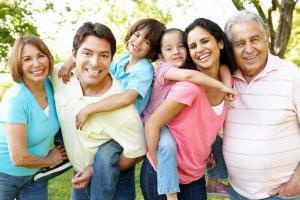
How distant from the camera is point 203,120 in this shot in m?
3.13

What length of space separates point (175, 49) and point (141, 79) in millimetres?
407

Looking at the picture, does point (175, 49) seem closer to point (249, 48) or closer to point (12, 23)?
point (249, 48)

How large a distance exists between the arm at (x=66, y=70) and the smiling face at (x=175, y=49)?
2.54ft

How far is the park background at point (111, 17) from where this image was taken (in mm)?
9414

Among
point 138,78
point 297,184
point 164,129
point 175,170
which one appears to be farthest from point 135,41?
point 297,184

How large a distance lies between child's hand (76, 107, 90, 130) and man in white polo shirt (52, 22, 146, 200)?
0.18 feet

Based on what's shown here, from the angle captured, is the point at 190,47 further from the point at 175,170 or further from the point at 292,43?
the point at 292,43

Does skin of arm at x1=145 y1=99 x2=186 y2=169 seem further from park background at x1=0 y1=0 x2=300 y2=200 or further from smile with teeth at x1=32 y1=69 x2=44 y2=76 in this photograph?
park background at x1=0 y1=0 x2=300 y2=200

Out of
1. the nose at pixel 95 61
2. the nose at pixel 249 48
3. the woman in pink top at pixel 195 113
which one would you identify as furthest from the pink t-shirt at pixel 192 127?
the nose at pixel 95 61

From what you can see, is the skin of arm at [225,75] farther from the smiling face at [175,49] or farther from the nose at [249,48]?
the smiling face at [175,49]

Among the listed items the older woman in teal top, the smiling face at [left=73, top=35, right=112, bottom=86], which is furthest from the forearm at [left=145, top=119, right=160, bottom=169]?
the older woman in teal top

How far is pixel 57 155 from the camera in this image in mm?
3494

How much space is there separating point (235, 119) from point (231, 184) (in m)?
0.55

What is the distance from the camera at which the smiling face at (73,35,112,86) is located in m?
3.19
